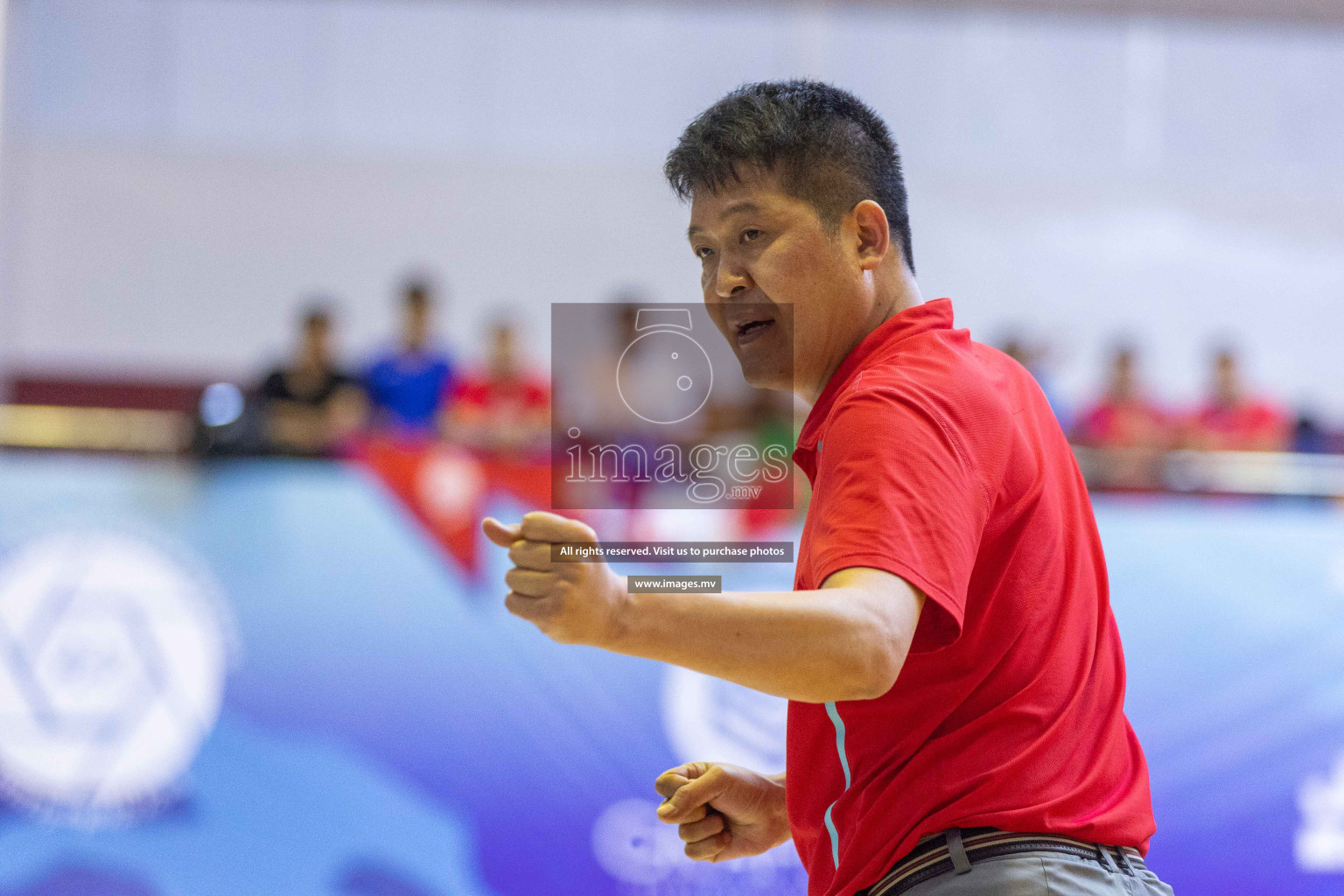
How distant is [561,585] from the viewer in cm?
94

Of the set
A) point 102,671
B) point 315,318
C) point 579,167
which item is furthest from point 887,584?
point 579,167

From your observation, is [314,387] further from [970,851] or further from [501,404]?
[970,851]

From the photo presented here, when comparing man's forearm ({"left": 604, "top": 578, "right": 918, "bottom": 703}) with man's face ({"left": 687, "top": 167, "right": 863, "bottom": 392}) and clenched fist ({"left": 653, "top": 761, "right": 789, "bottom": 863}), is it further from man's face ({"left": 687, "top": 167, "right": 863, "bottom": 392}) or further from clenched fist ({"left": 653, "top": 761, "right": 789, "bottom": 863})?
clenched fist ({"left": 653, "top": 761, "right": 789, "bottom": 863})

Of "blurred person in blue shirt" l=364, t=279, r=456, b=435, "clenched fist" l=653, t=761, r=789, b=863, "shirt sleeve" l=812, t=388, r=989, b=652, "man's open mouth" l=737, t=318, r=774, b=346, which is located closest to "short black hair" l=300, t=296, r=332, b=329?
"blurred person in blue shirt" l=364, t=279, r=456, b=435

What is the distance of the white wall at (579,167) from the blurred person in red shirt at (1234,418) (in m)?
2.70

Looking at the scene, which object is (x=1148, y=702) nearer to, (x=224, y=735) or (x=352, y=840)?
(x=352, y=840)

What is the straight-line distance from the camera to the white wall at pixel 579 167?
8.13 metres

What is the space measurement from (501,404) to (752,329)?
3329mm

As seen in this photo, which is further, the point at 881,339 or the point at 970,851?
the point at 881,339

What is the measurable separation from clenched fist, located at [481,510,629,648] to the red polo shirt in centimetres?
20

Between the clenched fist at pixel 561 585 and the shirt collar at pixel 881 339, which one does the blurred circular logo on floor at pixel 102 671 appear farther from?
the clenched fist at pixel 561 585

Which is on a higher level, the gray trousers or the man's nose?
the man's nose

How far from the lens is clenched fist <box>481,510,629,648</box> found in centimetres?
94

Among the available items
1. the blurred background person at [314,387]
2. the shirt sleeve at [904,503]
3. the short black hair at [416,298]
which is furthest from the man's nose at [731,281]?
the short black hair at [416,298]
